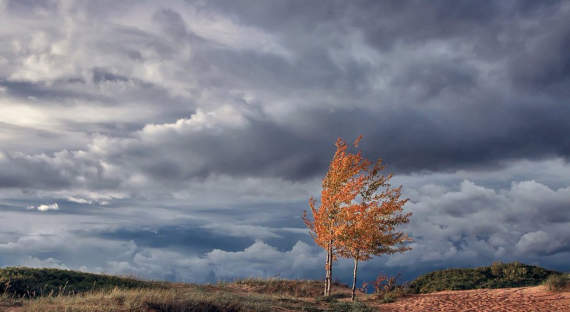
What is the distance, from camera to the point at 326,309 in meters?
23.8

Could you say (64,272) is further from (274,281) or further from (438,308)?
(438,308)

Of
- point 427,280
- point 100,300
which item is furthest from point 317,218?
point 100,300

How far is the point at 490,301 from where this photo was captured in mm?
24688

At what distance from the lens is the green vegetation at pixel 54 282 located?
1036 inches

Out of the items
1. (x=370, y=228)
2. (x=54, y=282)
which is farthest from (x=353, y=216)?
(x=54, y=282)

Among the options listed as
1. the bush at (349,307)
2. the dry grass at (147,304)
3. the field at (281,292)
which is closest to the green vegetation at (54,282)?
the field at (281,292)

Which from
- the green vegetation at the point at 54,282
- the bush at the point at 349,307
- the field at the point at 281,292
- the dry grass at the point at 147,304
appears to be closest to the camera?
the dry grass at the point at 147,304

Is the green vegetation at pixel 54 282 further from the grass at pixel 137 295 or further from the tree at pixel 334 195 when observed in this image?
the tree at pixel 334 195

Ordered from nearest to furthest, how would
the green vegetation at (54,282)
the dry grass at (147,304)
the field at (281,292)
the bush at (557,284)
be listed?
the dry grass at (147,304)
the field at (281,292)
the bush at (557,284)
the green vegetation at (54,282)

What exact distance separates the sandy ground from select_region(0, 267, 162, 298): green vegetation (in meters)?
17.6

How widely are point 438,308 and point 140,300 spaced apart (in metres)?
15.1

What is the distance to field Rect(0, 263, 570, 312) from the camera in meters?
18.7

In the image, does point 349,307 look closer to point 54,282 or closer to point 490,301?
point 490,301

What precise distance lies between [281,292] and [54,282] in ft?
53.4
